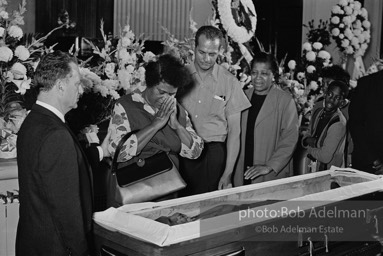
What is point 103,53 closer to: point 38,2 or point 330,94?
point 330,94

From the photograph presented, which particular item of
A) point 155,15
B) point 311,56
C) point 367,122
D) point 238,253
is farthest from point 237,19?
point 238,253

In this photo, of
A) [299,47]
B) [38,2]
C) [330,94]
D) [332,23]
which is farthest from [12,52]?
[299,47]

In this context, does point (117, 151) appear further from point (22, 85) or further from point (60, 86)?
point (22, 85)

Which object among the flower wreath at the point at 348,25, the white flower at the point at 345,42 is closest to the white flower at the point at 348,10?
the flower wreath at the point at 348,25

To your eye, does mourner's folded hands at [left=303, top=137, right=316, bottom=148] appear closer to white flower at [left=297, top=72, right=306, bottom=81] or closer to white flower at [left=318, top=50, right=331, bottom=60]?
Result: white flower at [left=297, top=72, right=306, bottom=81]

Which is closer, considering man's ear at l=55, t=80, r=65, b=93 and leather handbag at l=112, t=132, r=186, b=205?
man's ear at l=55, t=80, r=65, b=93

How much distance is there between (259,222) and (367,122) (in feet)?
7.65

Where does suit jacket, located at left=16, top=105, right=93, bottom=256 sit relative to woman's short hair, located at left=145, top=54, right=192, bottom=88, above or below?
below

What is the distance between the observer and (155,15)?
9875 mm

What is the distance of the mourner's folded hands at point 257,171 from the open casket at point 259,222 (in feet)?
2.53

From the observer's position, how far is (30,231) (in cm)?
260

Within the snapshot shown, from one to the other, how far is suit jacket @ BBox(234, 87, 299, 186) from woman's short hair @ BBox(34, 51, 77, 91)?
214 centimetres

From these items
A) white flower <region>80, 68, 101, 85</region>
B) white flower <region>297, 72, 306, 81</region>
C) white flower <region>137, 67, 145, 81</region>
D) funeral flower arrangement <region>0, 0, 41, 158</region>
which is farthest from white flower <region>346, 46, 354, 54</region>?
funeral flower arrangement <region>0, 0, 41, 158</region>

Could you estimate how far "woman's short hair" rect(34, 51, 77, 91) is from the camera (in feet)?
8.58
